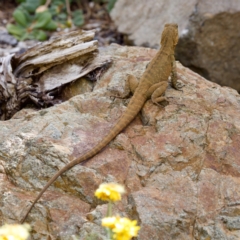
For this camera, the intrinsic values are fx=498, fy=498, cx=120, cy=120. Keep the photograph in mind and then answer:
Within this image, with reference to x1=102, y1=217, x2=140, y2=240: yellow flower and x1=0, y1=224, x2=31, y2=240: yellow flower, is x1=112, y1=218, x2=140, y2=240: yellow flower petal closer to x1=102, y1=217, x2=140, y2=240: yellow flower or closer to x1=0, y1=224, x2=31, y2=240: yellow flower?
x1=102, y1=217, x2=140, y2=240: yellow flower

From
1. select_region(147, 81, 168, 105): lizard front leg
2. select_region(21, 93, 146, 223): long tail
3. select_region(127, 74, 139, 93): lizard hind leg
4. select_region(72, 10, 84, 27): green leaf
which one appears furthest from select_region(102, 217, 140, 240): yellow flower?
select_region(72, 10, 84, 27): green leaf

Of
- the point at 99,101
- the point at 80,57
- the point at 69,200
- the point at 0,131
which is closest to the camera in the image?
the point at 69,200

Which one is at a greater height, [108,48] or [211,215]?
[108,48]

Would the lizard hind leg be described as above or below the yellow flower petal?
below

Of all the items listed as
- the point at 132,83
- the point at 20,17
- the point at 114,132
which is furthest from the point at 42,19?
the point at 114,132

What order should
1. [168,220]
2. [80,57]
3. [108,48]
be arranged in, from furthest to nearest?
[108,48] < [80,57] < [168,220]

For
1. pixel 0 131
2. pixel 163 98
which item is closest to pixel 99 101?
pixel 163 98

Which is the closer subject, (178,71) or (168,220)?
(168,220)

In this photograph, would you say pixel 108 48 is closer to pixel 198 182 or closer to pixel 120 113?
pixel 120 113

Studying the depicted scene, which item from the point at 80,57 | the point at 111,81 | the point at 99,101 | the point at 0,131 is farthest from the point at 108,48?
the point at 0,131
